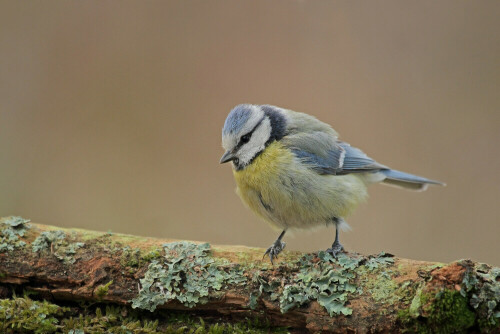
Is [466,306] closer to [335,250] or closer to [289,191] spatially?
[335,250]

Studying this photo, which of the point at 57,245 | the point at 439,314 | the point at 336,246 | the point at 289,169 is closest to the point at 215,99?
the point at 289,169

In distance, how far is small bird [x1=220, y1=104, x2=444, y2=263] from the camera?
2.63 meters

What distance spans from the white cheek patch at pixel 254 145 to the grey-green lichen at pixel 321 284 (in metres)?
0.82

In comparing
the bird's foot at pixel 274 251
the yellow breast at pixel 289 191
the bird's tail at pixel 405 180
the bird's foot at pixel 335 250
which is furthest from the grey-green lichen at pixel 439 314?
the bird's tail at pixel 405 180

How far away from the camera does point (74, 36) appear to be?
4.76 meters

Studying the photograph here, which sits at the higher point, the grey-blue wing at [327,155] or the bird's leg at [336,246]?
the grey-blue wing at [327,155]

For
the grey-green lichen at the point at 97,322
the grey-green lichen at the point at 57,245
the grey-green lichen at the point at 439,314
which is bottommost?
the grey-green lichen at the point at 97,322

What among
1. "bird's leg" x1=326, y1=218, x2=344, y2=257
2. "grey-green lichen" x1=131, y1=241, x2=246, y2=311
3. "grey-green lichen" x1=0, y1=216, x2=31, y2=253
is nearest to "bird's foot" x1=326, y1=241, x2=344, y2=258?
"bird's leg" x1=326, y1=218, x2=344, y2=257

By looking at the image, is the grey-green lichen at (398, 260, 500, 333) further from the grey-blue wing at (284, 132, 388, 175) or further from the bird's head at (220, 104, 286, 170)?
the bird's head at (220, 104, 286, 170)

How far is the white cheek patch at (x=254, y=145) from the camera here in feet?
9.09

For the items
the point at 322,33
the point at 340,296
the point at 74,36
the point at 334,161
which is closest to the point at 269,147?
the point at 334,161

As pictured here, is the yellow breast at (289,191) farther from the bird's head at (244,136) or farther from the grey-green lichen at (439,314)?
the grey-green lichen at (439,314)

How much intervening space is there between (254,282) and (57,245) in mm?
916

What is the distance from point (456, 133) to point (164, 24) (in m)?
2.81
